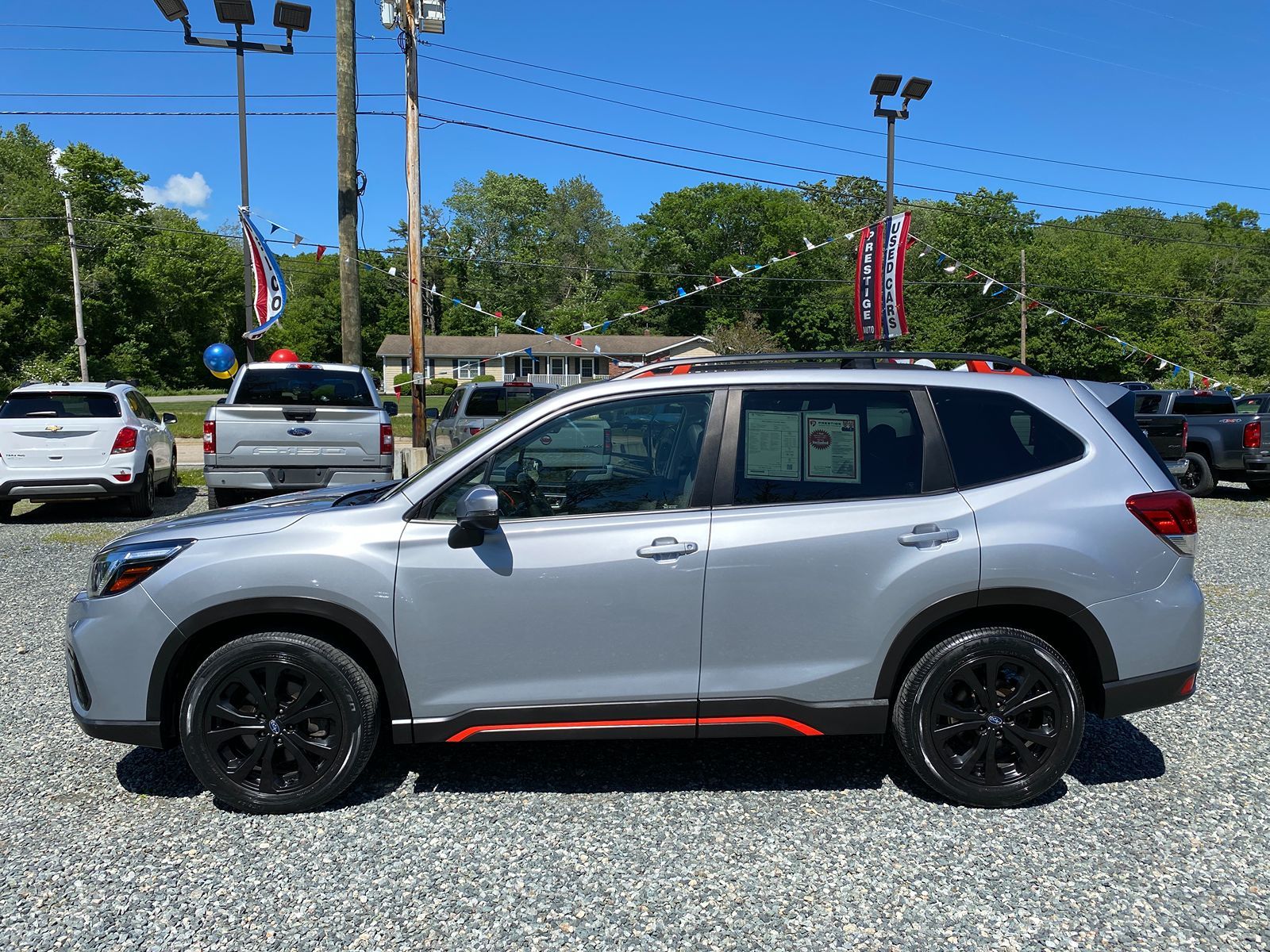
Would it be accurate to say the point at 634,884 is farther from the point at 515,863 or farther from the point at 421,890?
the point at 421,890

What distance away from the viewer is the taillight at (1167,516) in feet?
12.2

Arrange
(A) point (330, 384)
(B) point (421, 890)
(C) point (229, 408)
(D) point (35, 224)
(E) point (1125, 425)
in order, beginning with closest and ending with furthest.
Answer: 1. (B) point (421, 890)
2. (E) point (1125, 425)
3. (C) point (229, 408)
4. (A) point (330, 384)
5. (D) point (35, 224)

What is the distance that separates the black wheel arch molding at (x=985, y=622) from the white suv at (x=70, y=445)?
10484 mm

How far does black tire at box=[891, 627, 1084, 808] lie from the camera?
3695mm

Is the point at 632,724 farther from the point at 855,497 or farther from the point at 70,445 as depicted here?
the point at 70,445

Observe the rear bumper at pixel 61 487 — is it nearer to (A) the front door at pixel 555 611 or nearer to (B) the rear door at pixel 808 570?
(A) the front door at pixel 555 611

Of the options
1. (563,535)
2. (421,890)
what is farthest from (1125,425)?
(421,890)

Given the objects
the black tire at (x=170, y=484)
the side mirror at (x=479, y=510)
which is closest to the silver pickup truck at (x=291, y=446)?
the black tire at (x=170, y=484)

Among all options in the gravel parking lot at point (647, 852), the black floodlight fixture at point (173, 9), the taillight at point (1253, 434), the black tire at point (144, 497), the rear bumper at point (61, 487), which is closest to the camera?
the gravel parking lot at point (647, 852)

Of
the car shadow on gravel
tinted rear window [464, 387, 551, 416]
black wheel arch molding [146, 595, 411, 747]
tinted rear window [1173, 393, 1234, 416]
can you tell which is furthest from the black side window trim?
tinted rear window [1173, 393, 1234, 416]

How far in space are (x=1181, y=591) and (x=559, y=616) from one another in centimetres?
250

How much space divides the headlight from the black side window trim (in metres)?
2.11

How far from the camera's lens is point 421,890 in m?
3.14

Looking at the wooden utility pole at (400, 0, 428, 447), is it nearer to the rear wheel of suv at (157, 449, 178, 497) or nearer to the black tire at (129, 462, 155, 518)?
the rear wheel of suv at (157, 449, 178, 497)
